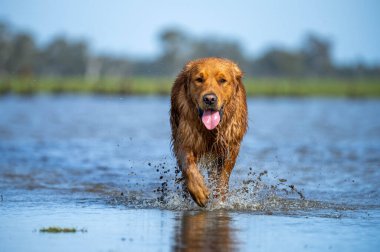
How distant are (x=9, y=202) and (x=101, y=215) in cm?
146

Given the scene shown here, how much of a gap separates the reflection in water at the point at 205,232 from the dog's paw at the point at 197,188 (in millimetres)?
162

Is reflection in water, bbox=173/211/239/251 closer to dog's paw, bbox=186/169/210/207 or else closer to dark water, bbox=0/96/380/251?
dark water, bbox=0/96/380/251

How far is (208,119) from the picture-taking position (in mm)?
8859

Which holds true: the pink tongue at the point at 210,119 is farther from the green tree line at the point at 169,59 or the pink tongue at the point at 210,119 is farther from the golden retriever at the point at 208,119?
the green tree line at the point at 169,59

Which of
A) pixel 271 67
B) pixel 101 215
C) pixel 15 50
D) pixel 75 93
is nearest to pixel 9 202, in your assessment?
pixel 101 215

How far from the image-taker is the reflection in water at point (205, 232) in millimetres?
6816

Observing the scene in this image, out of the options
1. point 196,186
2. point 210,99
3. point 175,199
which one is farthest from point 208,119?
point 175,199

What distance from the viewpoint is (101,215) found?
8.52m

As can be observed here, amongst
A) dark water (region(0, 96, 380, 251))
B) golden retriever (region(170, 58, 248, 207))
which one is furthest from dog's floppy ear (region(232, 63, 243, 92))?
dark water (region(0, 96, 380, 251))

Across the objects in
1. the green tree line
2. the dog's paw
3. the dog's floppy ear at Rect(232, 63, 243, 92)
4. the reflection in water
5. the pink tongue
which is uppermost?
the green tree line

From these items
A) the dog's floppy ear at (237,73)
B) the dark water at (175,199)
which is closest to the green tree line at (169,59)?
the dark water at (175,199)

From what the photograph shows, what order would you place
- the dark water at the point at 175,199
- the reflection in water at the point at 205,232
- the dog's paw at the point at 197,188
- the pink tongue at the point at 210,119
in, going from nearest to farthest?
the reflection in water at the point at 205,232 < the dark water at the point at 175,199 < the dog's paw at the point at 197,188 < the pink tongue at the point at 210,119

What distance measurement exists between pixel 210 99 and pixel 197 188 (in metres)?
0.97

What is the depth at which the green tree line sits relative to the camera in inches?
4560
